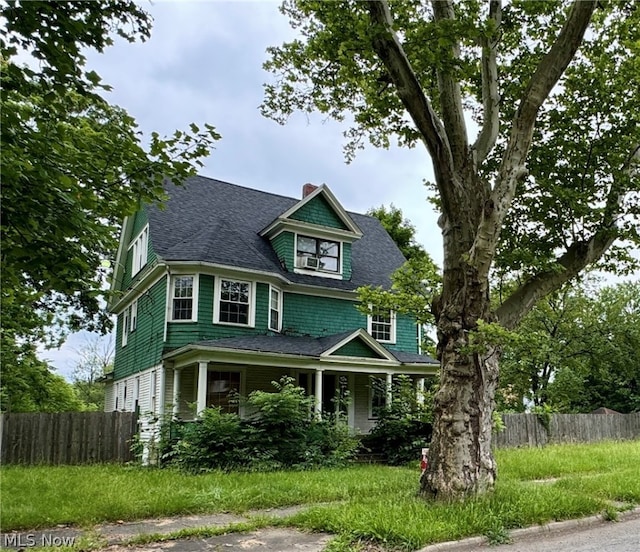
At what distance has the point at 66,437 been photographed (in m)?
13.4

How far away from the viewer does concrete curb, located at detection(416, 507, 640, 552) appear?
5.84m

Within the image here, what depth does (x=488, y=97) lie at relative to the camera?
870 centimetres

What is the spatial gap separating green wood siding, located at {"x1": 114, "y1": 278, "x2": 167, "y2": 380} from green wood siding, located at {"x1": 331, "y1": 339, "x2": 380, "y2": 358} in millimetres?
5438

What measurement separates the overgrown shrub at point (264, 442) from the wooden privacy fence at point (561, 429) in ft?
18.8

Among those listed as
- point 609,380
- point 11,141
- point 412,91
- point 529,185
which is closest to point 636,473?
point 529,185

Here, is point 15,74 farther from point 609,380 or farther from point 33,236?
point 609,380

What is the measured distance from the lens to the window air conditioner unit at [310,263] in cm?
1842

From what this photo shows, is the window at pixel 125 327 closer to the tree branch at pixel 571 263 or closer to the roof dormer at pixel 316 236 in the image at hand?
the roof dormer at pixel 316 236

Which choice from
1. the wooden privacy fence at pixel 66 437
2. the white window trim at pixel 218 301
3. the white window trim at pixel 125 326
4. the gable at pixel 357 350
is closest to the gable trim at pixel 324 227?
the white window trim at pixel 218 301

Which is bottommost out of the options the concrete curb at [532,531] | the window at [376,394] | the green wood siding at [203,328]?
the concrete curb at [532,531]

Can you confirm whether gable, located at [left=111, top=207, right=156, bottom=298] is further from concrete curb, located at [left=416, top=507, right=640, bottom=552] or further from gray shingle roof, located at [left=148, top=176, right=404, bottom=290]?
concrete curb, located at [left=416, top=507, right=640, bottom=552]

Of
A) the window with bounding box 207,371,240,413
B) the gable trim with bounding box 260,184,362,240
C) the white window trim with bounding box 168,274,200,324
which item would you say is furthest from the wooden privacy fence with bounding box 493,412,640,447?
the white window trim with bounding box 168,274,200,324

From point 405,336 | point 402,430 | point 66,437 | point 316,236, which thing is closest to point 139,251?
point 316,236

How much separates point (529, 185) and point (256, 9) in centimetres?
605
